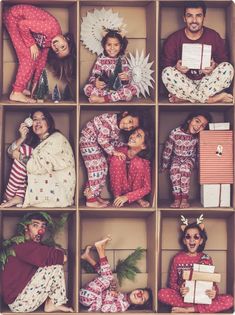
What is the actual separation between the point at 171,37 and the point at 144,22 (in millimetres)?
188

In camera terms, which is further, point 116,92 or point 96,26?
point 96,26

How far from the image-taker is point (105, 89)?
430 centimetres

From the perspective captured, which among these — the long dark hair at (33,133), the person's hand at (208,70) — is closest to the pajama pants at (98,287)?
the long dark hair at (33,133)

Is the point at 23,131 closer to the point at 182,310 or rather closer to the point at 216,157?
the point at 216,157

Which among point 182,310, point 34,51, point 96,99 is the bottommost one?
point 182,310

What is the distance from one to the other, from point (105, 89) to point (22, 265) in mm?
835

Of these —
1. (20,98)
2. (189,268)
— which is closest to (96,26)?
(20,98)

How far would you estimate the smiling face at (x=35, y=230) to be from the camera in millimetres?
4258

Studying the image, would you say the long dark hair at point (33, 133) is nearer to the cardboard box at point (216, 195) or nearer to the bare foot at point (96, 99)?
the bare foot at point (96, 99)

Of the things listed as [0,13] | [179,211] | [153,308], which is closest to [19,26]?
[0,13]

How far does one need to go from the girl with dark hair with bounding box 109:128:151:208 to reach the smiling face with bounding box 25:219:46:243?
330mm

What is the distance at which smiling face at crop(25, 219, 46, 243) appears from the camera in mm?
4258

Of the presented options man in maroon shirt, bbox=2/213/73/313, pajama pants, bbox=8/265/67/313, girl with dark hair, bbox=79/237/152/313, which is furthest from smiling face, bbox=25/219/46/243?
girl with dark hair, bbox=79/237/152/313

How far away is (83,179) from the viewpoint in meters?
4.43
